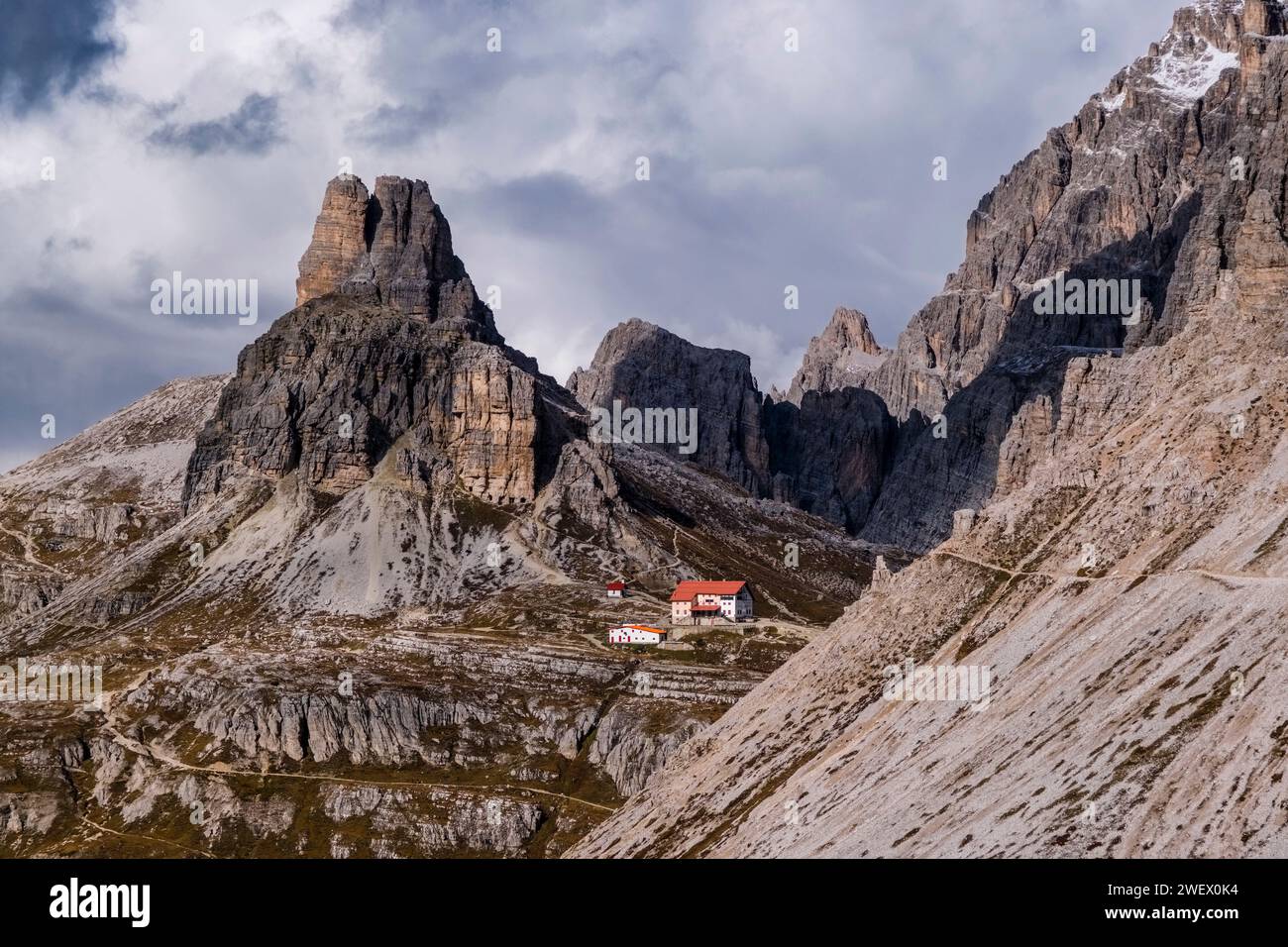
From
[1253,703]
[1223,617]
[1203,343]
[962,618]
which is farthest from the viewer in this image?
[1203,343]

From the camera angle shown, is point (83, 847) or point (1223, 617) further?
point (83, 847)

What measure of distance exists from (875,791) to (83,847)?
11173cm

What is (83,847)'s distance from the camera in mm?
177875
